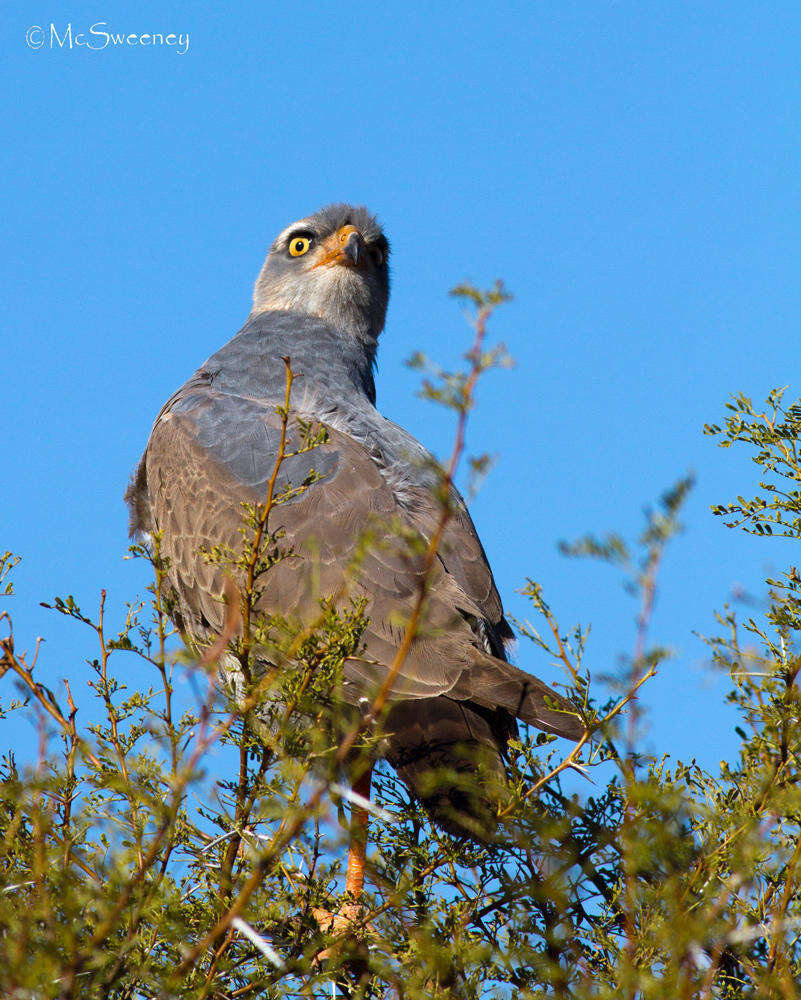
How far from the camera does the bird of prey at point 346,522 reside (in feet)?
12.2

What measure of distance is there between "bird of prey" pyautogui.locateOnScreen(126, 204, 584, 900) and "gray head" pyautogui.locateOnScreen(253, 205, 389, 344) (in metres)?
0.02

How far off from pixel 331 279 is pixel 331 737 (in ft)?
17.4

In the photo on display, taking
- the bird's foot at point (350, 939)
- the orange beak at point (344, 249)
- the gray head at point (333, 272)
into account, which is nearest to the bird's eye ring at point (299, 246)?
the gray head at point (333, 272)

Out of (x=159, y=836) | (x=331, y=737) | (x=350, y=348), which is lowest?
(x=159, y=836)

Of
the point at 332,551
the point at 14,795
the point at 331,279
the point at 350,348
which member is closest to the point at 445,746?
the point at 332,551

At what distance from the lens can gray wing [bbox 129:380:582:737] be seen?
385 cm

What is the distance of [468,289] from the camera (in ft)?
6.67

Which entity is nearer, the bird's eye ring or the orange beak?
the orange beak

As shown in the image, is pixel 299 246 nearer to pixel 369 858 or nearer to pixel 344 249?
pixel 344 249

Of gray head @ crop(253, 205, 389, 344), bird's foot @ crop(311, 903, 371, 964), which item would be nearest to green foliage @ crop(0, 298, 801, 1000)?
bird's foot @ crop(311, 903, 371, 964)

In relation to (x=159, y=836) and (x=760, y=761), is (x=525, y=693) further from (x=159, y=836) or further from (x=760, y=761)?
(x=159, y=836)

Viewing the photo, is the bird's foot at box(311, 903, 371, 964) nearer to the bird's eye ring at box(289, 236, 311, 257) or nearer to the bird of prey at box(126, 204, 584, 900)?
the bird of prey at box(126, 204, 584, 900)

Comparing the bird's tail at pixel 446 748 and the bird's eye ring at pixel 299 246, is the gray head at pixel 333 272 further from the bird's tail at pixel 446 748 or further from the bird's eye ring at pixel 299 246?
the bird's tail at pixel 446 748

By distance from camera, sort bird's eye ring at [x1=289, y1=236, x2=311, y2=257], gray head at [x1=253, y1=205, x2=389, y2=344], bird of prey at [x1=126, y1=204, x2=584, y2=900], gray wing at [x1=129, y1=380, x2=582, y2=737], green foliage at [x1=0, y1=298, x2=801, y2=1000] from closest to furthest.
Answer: green foliage at [x1=0, y1=298, x2=801, y2=1000] < bird of prey at [x1=126, y1=204, x2=584, y2=900] < gray wing at [x1=129, y1=380, x2=582, y2=737] < gray head at [x1=253, y1=205, x2=389, y2=344] < bird's eye ring at [x1=289, y1=236, x2=311, y2=257]
